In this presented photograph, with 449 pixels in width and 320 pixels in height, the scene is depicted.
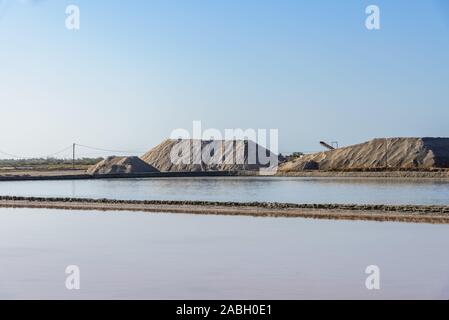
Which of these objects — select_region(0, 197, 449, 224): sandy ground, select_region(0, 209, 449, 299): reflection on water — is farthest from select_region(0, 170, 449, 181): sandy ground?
select_region(0, 209, 449, 299): reflection on water

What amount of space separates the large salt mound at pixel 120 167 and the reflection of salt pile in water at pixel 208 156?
9715 mm

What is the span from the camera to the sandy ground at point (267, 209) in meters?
15.0

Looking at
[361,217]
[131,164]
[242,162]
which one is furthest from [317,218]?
[242,162]

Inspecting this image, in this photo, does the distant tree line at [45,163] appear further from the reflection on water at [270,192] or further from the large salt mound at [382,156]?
the reflection on water at [270,192]

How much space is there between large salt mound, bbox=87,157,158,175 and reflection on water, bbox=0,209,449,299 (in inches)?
1572

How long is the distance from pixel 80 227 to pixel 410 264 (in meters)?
6.88

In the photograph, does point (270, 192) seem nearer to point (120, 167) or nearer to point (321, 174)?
point (321, 174)

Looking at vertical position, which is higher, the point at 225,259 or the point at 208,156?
the point at 208,156

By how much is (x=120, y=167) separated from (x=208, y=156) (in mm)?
21700

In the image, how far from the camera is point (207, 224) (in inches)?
555

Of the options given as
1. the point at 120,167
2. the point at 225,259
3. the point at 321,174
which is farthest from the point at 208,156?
the point at 225,259

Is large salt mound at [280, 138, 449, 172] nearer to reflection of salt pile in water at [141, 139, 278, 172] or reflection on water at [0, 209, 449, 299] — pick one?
reflection of salt pile in water at [141, 139, 278, 172]

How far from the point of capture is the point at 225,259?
9.21 m
